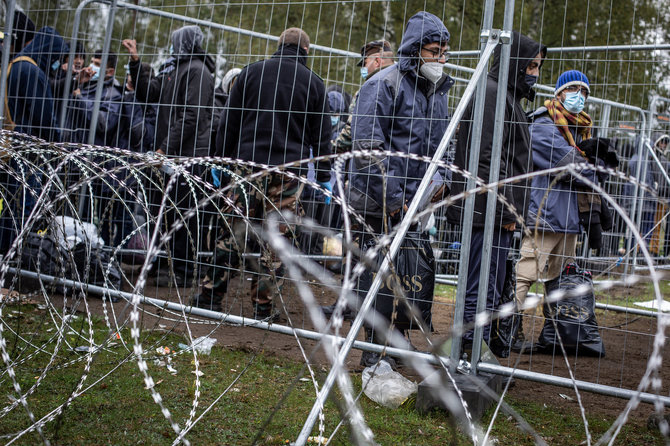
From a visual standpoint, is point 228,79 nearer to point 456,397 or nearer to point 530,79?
point 530,79

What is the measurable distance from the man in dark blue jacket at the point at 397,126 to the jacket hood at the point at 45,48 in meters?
3.73

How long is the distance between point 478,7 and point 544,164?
18.3 metres

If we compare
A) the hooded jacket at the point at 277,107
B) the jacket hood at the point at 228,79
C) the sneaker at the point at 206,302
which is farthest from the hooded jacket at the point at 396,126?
the jacket hood at the point at 228,79

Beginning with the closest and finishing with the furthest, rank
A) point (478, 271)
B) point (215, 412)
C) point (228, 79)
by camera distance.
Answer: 1. point (215, 412)
2. point (478, 271)
3. point (228, 79)

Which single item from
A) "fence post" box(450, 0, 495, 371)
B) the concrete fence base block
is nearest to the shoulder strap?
"fence post" box(450, 0, 495, 371)

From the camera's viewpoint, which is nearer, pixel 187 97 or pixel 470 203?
pixel 470 203

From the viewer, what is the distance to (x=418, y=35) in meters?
4.79

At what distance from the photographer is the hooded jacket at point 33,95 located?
265 inches

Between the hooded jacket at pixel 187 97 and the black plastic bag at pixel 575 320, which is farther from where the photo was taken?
the hooded jacket at pixel 187 97

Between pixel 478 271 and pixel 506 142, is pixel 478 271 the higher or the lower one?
the lower one

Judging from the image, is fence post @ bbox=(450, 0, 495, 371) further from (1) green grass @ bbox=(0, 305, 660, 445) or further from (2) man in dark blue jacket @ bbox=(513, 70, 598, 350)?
(2) man in dark blue jacket @ bbox=(513, 70, 598, 350)

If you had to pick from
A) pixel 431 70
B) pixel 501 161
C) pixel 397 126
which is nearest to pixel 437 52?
pixel 431 70

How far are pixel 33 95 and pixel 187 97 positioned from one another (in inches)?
59.7

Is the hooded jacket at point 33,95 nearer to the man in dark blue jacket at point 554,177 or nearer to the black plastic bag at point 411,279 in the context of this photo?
the black plastic bag at point 411,279
